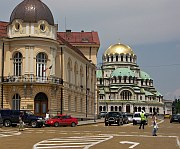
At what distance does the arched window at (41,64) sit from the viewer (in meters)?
53.2

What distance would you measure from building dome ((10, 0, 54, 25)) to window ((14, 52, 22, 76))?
14.3ft

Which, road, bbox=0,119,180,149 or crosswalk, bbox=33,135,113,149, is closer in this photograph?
crosswalk, bbox=33,135,113,149

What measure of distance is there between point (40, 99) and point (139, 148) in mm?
34737

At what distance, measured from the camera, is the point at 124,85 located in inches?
5802

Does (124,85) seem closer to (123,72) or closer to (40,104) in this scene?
(123,72)

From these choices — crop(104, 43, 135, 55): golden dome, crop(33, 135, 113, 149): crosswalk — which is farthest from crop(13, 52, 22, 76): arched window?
crop(104, 43, 135, 55): golden dome

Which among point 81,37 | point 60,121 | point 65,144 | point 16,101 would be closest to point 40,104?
point 16,101

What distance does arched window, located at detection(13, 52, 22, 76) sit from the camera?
53344 millimetres

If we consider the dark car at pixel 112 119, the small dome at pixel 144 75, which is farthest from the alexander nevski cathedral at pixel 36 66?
the small dome at pixel 144 75

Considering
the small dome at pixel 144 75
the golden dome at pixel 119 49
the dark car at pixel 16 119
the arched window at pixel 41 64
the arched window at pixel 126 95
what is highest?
the golden dome at pixel 119 49

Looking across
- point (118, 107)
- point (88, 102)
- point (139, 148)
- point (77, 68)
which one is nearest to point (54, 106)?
point (77, 68)

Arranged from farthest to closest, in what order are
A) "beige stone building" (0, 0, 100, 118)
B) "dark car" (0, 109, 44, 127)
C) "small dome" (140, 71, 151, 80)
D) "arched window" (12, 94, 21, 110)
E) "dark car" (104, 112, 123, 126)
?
"small dome" (140, 71, 151, 80)
"arched window" (12, 94, 21, 110)
"beige stone building" (0, 0, 100, 118)
"dark car" (104, 112, 123, 126)
"dark car" (0, 109, 44, 127)

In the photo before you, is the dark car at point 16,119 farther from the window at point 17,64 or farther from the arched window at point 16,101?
the window at point 17,64

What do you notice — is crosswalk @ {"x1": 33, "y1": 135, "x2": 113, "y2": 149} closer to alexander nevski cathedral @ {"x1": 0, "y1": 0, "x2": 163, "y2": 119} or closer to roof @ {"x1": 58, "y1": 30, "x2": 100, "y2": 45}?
alexander nevski cathedral @ {"x1": 0, "y1": 0, "x2": 163, "y2": 119}
